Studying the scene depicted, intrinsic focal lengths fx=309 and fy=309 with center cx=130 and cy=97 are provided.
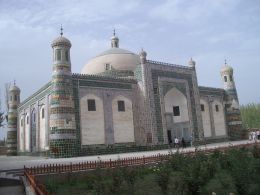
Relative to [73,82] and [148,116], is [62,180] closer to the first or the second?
[73,82]

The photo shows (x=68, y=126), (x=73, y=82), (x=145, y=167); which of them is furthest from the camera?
(x=73, y=82)

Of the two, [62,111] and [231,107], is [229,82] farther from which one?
[62,111]

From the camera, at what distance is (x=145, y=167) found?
43.9 feet

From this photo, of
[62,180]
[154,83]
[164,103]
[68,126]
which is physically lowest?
[62,180]

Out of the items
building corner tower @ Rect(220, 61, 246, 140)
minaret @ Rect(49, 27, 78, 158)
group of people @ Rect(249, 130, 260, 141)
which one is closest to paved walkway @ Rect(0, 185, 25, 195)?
minaret @ Rect(49, 27, 78, 158)

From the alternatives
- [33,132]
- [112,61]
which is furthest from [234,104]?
[33,132]

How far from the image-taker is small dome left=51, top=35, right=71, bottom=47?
23533 mm

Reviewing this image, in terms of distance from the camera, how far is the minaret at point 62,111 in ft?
69.6

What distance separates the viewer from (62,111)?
21.6 metres

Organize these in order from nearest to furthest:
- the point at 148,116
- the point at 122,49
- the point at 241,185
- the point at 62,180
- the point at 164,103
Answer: the point at 241,185, the point at 62,180, the point at 148,116, the point at 164,103, the point at 122,49

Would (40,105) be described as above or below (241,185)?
above

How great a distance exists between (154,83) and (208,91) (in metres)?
9.88

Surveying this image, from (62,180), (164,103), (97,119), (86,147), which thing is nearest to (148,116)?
(164,103)

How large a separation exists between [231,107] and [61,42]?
21.8 meters
